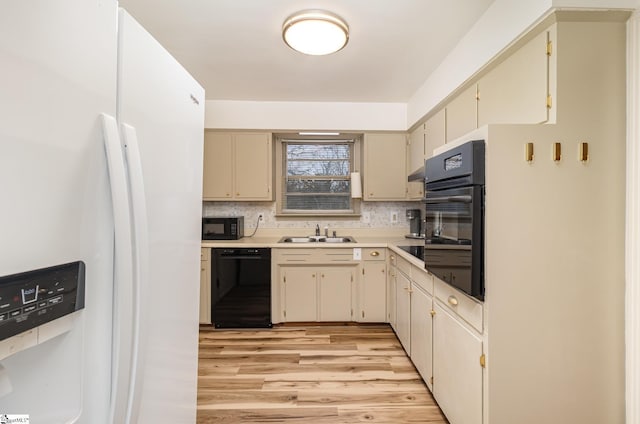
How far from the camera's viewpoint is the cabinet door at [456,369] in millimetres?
1396

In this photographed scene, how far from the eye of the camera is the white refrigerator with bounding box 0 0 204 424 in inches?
20.7

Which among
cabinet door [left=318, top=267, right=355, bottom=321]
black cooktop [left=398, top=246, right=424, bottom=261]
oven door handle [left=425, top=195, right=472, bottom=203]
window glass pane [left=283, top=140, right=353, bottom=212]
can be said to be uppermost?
window glass pane [left=283, top=140, right=353, bottom=212]

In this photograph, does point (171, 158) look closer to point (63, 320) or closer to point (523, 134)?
point (63, 320)

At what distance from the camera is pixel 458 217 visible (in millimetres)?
1464

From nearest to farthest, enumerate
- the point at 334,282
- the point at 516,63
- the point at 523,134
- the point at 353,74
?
the point at 523,134 → the point at 516,63 → the point at 353,74 → the point at 334,282

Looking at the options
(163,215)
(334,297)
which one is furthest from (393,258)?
(163,215)

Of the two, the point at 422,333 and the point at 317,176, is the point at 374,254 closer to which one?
the point at 422,333

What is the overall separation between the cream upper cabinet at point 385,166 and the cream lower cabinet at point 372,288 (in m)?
0.74

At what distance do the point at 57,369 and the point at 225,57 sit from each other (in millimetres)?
2413

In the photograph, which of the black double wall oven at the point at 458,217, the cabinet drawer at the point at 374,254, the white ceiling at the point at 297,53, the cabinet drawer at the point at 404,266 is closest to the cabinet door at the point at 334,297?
the cabinet drawer at the point at 374,254

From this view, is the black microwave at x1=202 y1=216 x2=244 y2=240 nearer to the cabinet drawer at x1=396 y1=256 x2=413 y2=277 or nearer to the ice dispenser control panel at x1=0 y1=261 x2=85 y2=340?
the cabinet drawer at x1=396 y1=256 x2=413 y2=277

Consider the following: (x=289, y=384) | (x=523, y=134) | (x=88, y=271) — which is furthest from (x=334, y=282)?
(x=88, y=271)

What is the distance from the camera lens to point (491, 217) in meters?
1.31

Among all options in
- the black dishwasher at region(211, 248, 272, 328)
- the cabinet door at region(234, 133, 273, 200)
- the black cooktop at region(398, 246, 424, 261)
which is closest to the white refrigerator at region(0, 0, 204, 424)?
the black cooktop at region(398, 246, 424, 261)
